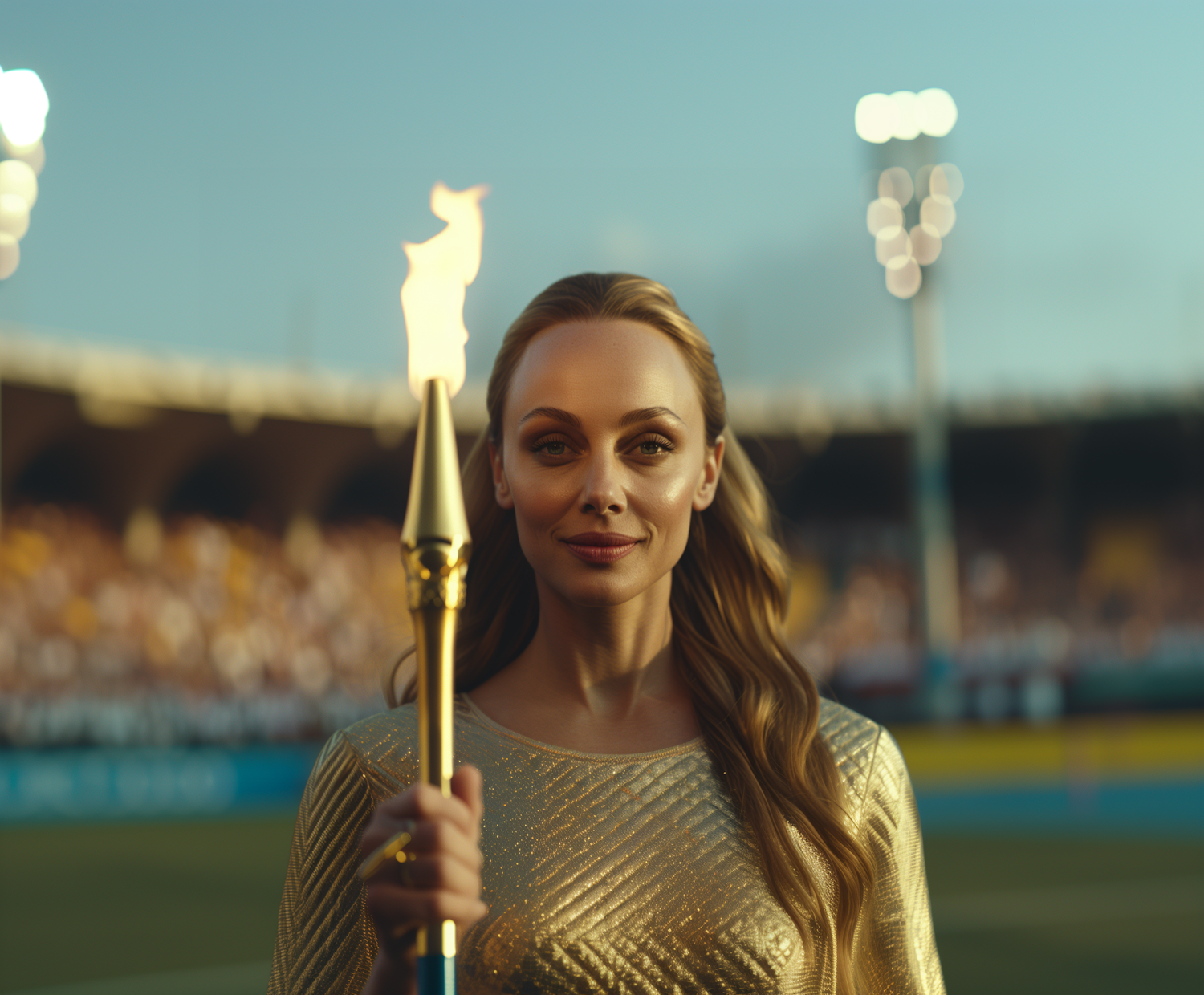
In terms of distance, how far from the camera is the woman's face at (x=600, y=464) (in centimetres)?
174

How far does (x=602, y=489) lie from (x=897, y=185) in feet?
75.5

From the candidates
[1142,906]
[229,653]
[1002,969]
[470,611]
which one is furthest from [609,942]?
[229,653]

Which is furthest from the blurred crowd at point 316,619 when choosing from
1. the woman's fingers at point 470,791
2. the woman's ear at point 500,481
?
the woman's fingers at point 470,791

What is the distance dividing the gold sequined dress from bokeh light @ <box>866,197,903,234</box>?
74.4ft

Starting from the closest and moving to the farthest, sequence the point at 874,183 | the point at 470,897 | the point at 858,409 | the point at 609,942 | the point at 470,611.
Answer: the point at 470,897
the point at 609,942
the point at 470,611
the point at 874,183
the point at 858,409

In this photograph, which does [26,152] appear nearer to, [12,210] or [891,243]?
[12,210]

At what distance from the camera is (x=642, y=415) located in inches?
69.6

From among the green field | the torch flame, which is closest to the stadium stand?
the green field

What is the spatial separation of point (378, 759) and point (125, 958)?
819cm

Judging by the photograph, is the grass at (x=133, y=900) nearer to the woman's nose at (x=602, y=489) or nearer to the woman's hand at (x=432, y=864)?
the woman's nose at (x=602, y=489)

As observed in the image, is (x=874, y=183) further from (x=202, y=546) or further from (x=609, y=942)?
(x=609, y=942)

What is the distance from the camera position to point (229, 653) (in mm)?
23641

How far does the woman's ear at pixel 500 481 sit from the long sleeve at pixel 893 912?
0.68 m

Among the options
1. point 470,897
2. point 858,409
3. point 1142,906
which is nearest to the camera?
point 470,897
